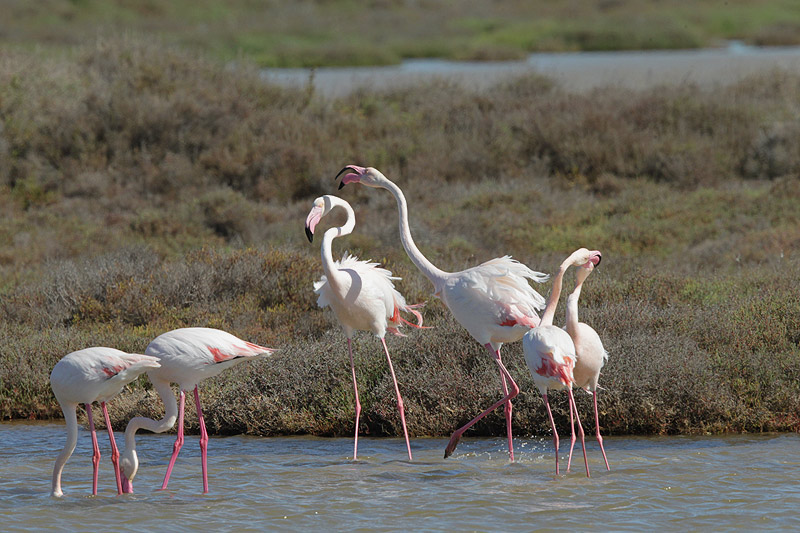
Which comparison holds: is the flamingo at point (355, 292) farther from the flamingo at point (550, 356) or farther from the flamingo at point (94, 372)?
the flamingo at point (94, 372)

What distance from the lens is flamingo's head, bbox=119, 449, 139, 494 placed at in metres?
5.74

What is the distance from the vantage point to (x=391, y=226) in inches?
462

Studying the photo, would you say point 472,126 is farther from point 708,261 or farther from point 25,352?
point 25,352

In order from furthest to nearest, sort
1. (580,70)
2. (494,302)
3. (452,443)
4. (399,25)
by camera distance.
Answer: (399,25) → (580,70) → (452,443) → (494,302)

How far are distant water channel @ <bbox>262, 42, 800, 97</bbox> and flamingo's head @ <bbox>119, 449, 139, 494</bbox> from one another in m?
11.7

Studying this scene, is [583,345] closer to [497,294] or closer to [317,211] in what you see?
[497,294]

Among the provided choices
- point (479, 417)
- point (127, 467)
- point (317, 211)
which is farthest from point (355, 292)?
point (127, 467)

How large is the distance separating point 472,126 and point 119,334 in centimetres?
843

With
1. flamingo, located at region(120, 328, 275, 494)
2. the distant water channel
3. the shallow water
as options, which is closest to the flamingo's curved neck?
flamingo, located at region(120, 328, 275, 494)

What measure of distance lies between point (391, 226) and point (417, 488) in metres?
6.02

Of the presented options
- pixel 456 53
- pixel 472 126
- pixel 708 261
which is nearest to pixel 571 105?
pixel 472 126

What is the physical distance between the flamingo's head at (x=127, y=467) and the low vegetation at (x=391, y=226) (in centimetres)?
157

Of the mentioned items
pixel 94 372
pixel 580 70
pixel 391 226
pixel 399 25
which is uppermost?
pixel 399 25

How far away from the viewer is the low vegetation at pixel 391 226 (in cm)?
727
